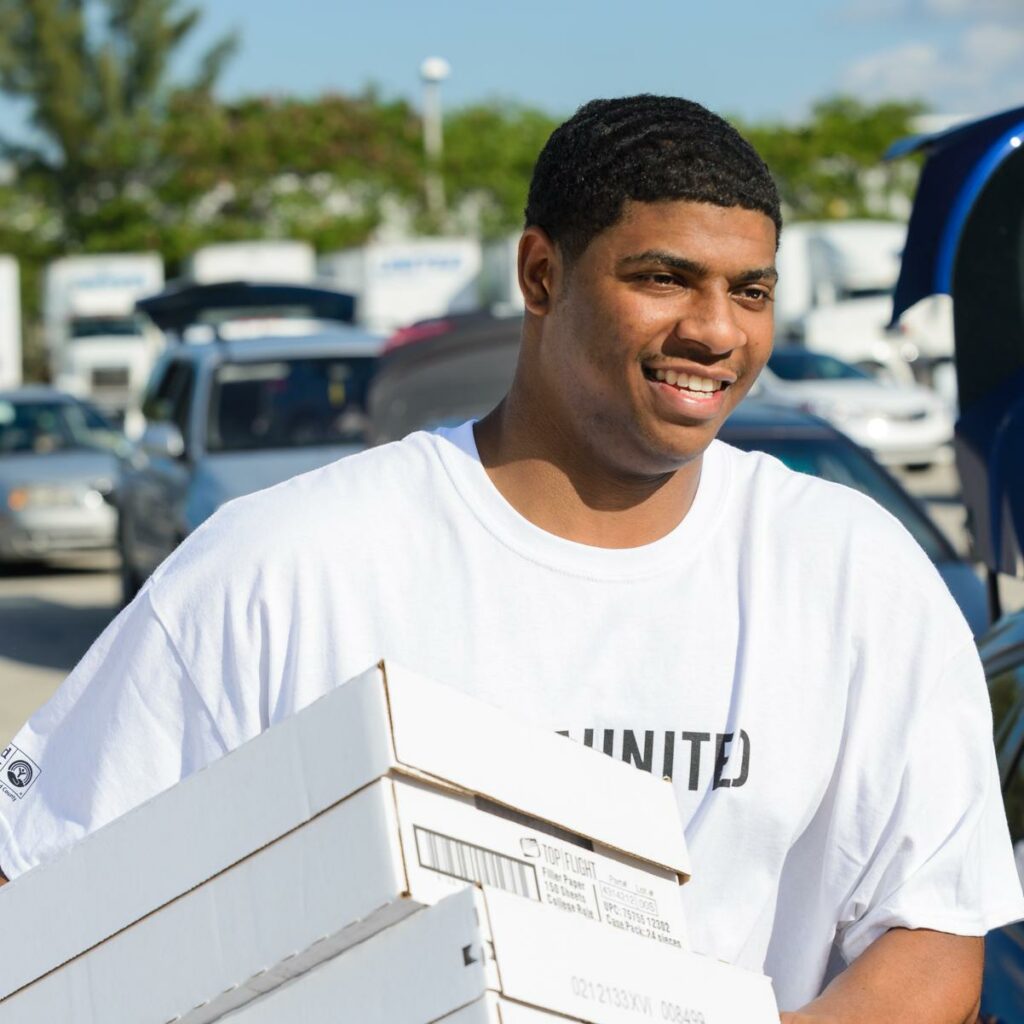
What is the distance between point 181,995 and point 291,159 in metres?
45.4

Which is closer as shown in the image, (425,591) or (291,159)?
(425,591)

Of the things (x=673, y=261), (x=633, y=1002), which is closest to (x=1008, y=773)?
(x=673, y=261)

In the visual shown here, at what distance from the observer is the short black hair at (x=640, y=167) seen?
221 centimetres

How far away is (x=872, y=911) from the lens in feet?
7.36

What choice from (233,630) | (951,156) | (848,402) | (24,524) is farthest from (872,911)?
(848,402)

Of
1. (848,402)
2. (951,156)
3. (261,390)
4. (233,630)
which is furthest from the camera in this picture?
(848,402)

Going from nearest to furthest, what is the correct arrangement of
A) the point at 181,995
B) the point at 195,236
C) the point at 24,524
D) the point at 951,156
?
the point at 181,995, the point at 951,156, the point at 24,524, the point at 195,236

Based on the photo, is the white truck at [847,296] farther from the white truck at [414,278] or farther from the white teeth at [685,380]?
the white teeth at [685,380]

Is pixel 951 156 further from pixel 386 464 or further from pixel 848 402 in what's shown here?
pixel 848 402

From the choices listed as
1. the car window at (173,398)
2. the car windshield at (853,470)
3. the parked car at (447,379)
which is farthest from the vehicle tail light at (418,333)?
the car windshield at (853,470)

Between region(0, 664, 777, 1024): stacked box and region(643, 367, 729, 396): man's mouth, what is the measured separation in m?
0.51

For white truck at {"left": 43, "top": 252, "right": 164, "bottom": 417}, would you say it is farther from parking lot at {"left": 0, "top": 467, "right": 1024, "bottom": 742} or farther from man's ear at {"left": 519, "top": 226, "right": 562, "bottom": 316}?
man's ear at {"left": 519, "top": 226, "right": 562, "bottom": 316}

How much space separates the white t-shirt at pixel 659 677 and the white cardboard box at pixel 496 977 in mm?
485

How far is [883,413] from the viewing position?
2216 centimetres
